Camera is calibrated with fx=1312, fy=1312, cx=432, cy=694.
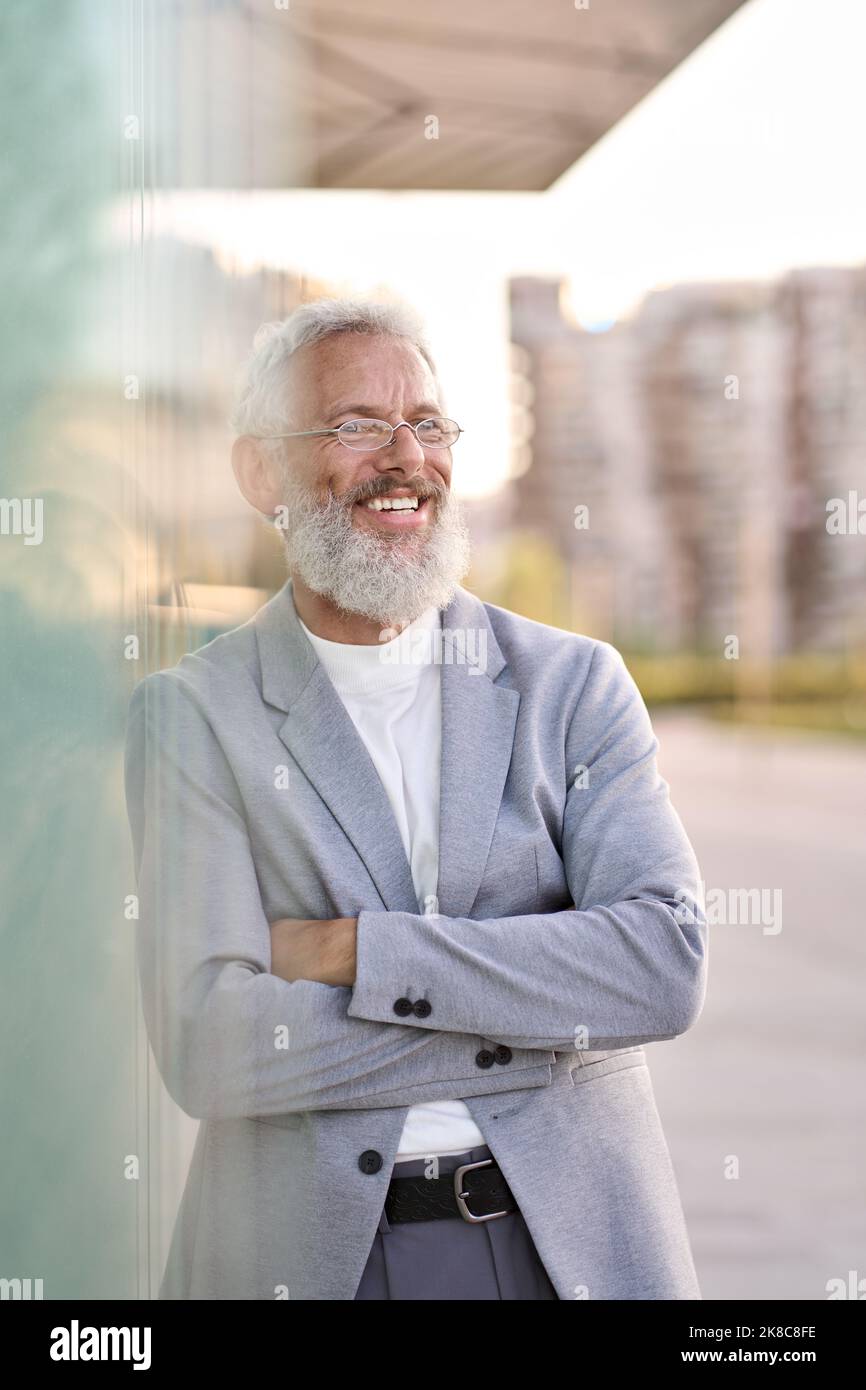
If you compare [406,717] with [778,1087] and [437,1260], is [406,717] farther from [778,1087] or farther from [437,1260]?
[778,1087]

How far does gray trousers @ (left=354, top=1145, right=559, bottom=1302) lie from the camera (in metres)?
1.46

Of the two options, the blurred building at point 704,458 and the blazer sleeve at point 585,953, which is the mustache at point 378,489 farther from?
the blurred building at point 704,458

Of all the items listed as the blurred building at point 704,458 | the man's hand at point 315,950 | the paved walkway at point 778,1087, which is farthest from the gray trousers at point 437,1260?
the blurred building at point 704,458

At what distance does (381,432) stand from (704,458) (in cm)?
4018

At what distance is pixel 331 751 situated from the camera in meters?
1.64

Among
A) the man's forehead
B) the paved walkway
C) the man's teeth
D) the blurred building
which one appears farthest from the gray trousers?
the blurred building

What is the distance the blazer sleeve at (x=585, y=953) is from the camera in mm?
1438

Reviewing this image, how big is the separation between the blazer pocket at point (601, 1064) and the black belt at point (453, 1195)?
150 mm

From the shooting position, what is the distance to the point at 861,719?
84.5 ft

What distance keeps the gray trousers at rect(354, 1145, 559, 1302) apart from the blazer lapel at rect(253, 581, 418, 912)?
13.1 inches

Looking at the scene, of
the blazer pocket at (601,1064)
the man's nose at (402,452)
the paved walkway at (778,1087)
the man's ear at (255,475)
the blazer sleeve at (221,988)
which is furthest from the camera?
the paved walkway at (778,1087)

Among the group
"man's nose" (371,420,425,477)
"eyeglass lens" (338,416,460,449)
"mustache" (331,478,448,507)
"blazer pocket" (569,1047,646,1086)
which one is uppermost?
"eyeglass lens" (338,416,460,449)

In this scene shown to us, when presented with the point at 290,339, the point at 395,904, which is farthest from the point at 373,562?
the point at 395,904

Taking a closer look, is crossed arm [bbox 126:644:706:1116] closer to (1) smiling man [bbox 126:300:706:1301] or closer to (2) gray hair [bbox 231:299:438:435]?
(1) smiling man [bbox 126:300:706:1301]
